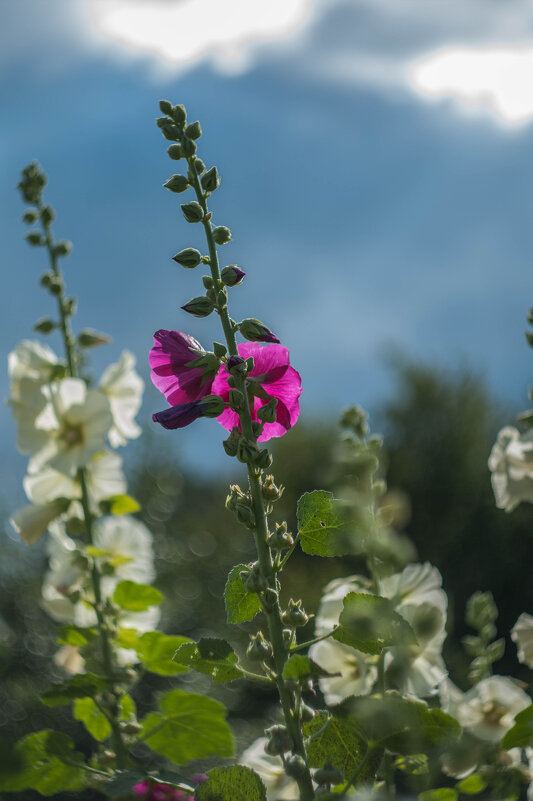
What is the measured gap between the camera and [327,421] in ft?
25.6

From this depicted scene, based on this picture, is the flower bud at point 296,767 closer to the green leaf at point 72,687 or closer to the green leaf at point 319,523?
the green leaf at point 319,523

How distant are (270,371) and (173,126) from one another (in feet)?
0.74

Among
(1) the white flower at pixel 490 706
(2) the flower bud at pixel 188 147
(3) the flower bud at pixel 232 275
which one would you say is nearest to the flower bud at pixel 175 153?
(2) the flower bud at pixel 188 147

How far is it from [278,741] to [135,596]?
36 centimetres

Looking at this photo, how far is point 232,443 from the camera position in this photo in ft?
1.75

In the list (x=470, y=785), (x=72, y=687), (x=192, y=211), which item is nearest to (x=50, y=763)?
(x=72, y=687)

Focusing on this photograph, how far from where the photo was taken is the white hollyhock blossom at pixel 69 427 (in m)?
0.97

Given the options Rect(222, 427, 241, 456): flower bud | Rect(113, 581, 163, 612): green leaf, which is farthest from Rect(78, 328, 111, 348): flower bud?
Rect(222, 427, 241, 456): flower bud

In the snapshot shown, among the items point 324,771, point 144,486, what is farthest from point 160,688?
point 324,771

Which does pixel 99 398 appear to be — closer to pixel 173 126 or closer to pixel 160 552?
pixel 173 126

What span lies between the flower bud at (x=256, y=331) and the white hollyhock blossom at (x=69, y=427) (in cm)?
46

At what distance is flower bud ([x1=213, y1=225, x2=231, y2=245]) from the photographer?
24.3 inches

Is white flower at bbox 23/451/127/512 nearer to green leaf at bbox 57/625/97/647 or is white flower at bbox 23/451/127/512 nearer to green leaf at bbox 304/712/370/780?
green leaf at bbox 57/625/97/647

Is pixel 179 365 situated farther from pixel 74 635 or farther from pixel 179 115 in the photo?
pixel 74 635
